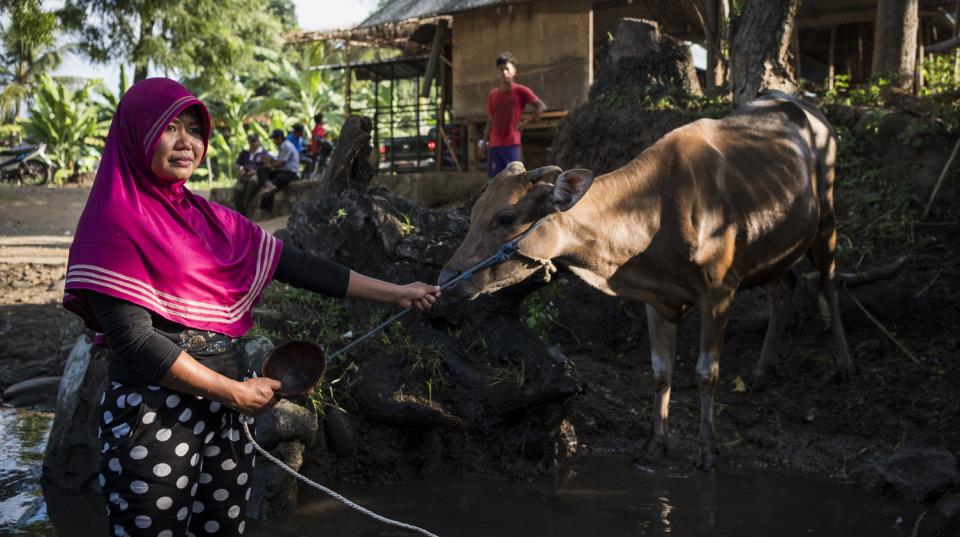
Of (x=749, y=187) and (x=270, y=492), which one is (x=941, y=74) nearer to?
(x=749, y=187)

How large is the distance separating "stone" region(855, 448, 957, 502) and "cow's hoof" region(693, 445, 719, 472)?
2.72 feet

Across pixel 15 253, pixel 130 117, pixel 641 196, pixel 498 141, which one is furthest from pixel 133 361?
pixel 15 253

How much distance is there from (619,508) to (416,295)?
6.40ft

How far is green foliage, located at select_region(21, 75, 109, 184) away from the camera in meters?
24.8

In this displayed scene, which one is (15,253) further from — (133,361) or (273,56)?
(273,56)

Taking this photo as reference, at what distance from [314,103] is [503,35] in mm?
15516

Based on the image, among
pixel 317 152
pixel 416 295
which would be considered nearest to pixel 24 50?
pixel 317 152

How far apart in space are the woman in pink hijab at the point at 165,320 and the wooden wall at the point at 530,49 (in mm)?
12668

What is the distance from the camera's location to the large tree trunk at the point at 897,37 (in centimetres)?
1020

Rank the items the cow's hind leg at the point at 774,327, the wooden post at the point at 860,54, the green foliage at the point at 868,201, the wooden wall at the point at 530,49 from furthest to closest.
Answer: the wooden post at the point at 860,54, the wooden wall at the point at 530,49, the green foliage at the point at 868,201, the cow's hind leg at the point at 774,327

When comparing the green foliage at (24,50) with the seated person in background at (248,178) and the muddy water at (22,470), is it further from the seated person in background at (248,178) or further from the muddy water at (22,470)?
the muddy water at (22,470)

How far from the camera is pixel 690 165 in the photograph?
17.6 ft

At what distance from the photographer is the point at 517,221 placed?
4613 millimetres

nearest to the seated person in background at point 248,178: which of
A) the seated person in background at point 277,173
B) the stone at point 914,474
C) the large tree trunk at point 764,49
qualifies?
the seated person in background at point 277,173
